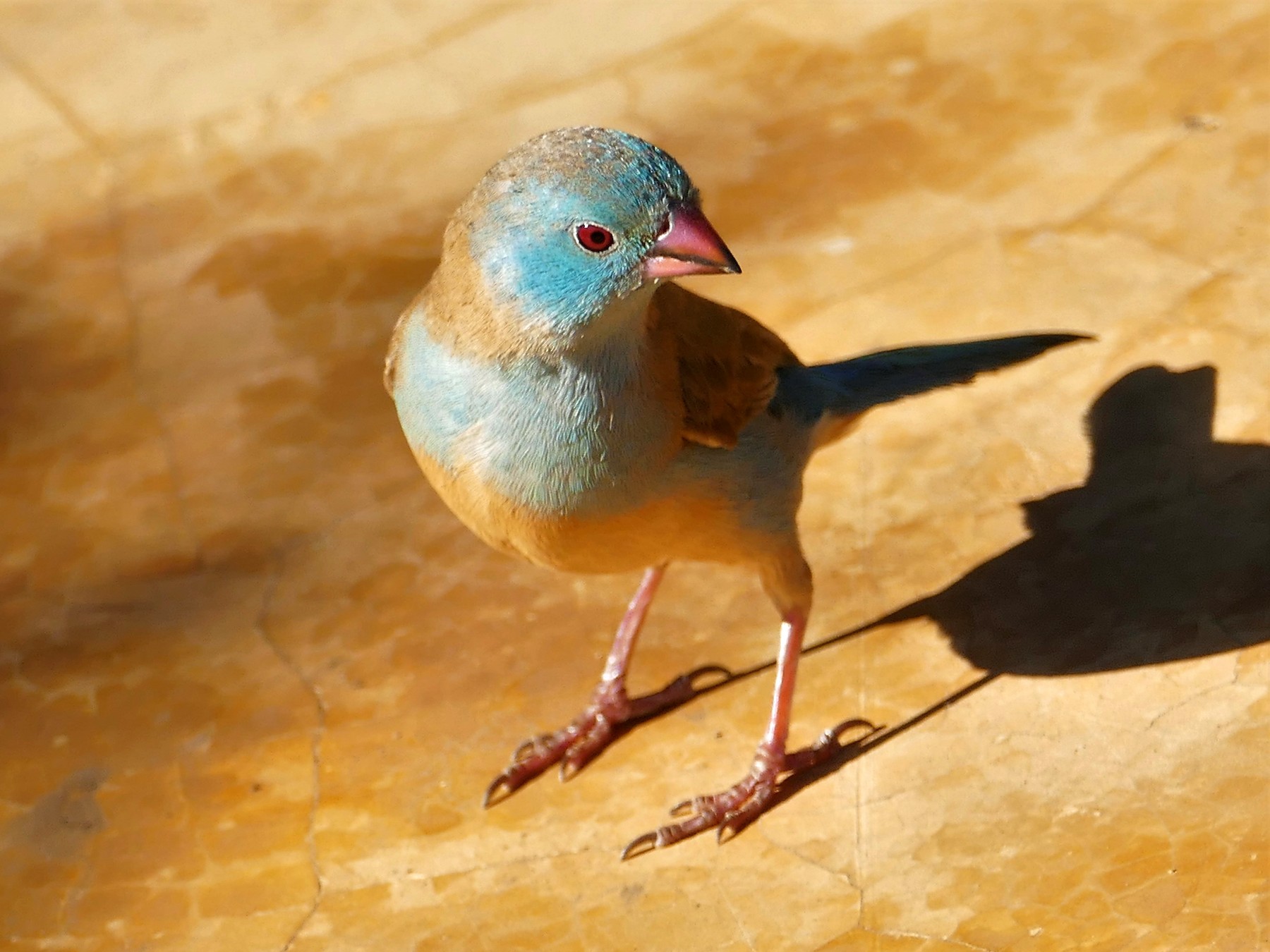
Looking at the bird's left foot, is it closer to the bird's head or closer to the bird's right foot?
the bird's right foot

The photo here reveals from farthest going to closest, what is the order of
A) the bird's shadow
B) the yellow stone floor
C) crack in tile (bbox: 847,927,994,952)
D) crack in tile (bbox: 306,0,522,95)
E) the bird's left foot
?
crack in tile (bbox: 306,0,522,95)
the bird's shadow
the bird's left foot
the yellow stone floor
crack in tile (bbox: 847,927,994,952)

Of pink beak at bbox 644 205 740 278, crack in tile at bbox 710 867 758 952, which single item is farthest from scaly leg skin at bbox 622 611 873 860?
pink beak at bbox 644 205 740 278

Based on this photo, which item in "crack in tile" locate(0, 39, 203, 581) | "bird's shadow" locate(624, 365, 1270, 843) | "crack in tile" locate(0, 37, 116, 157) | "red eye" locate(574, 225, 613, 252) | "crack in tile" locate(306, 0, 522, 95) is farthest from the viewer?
"crack in tile" locate(306, 0, 522, 95)

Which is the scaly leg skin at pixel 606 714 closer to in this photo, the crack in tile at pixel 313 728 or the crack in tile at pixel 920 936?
the crack in tile at pixel 313 728

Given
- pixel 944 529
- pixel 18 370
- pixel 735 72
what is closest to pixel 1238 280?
pixel 944 529

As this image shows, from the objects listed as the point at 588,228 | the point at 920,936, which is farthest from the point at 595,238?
the point at 920,936

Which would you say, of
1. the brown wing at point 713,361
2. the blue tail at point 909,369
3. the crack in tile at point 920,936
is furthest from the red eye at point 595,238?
the crack in tile at point 920,936
